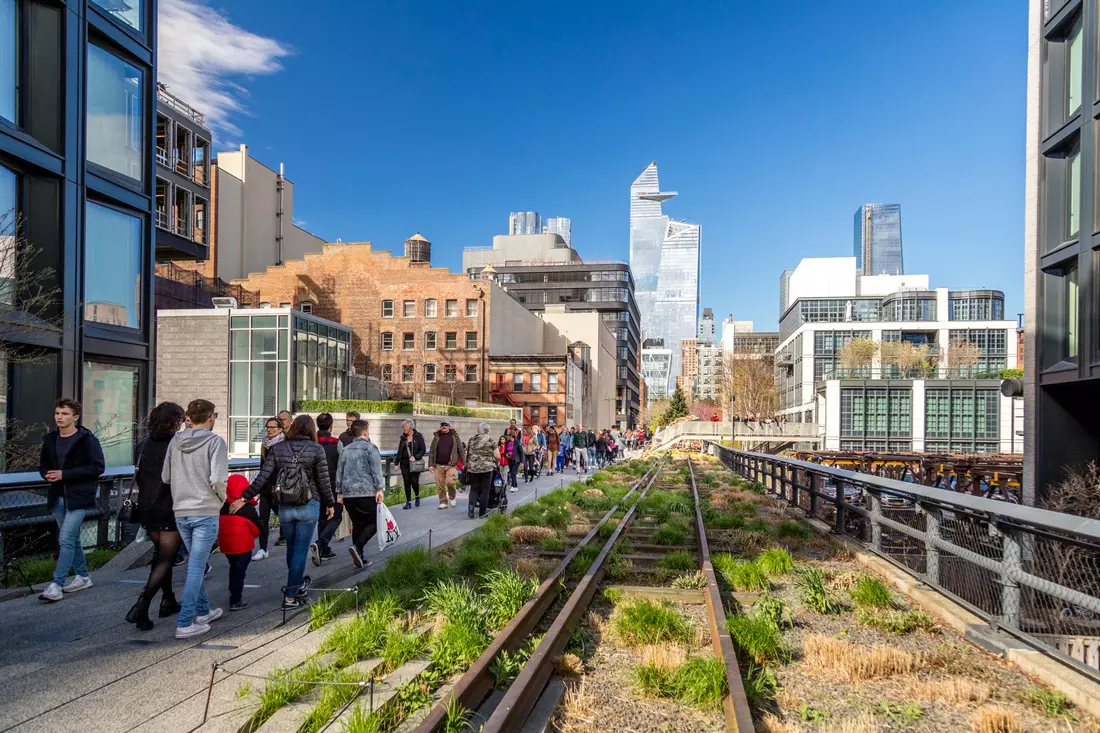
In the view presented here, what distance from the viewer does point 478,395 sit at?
58281 mm

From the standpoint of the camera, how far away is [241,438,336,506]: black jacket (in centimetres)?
725

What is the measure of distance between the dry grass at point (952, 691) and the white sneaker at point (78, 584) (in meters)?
7.79

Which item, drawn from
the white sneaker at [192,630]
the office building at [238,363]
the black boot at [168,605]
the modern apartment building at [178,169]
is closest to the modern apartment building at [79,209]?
the black boot at [168,605]

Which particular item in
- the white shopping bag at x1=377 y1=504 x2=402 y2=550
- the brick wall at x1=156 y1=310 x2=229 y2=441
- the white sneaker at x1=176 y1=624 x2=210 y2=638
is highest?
the brick wall at x1=156 y1=310 x2=229 y2=441

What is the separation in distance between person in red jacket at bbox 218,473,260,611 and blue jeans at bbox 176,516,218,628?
1.44 ft

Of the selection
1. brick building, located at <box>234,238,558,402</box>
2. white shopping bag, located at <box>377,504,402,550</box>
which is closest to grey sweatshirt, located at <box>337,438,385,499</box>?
white shopping bag, located at <box>377,504,402,550</box>

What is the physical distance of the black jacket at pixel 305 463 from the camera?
23.8ft

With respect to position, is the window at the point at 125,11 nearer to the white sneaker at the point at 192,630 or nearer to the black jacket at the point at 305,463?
the black jacket at the point at 305,463

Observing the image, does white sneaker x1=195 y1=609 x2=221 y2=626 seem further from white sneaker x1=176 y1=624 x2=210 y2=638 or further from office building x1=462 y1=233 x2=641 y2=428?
office building x1=462 y1=233 x2=641 y2=428

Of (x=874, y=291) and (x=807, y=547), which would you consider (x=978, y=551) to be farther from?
(x=874, y=291)

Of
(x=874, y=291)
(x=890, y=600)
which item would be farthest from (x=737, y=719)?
(x=874, y=291)

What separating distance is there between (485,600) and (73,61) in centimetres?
1437

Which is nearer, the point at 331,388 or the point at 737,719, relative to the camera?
the point at 737,719

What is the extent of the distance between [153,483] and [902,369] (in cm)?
7928
